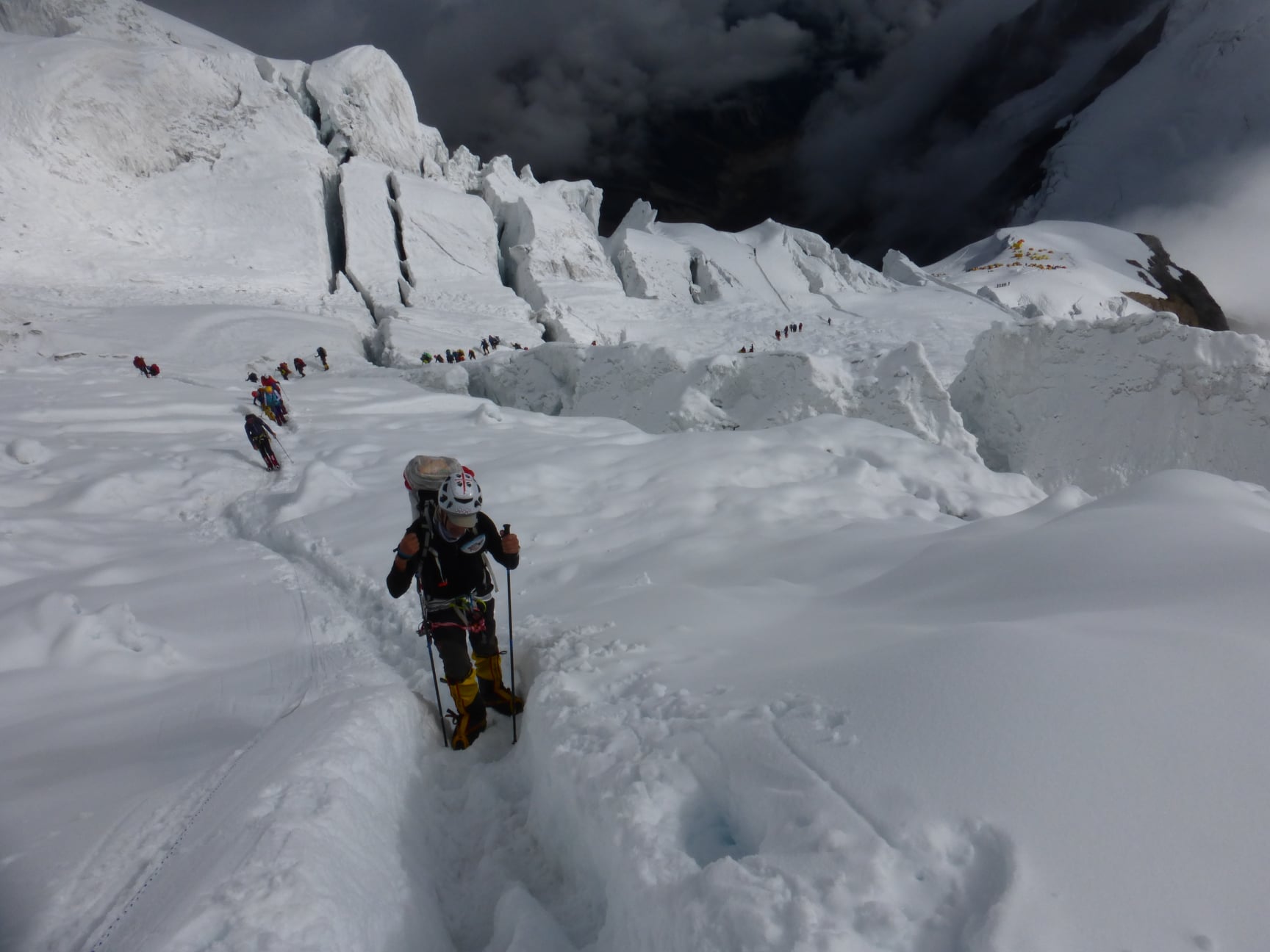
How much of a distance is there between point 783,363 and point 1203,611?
11718mm

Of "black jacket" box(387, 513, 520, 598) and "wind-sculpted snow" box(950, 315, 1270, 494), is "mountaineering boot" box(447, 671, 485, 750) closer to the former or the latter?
"black jacket" box(387, 513, 520, 598)

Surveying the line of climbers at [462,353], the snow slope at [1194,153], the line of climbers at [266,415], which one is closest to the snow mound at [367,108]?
the line of climbers at [462,353]

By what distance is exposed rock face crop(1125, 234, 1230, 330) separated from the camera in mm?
59031

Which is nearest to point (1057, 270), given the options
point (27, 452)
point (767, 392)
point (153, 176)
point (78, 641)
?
point (767, 392)

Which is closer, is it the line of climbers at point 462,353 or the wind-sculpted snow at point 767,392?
the wind-sculpted snow at point 767,392

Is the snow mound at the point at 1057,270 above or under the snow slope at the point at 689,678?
above

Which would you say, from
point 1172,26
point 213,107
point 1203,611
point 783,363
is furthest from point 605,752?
point 1172,26

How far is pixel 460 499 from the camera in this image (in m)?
3.85

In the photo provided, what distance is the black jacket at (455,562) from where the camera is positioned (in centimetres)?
410

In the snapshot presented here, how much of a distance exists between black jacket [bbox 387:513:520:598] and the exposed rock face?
75278 mm

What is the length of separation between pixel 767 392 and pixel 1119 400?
7.05 meters

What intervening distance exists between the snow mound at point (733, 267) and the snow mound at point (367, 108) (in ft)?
61.4

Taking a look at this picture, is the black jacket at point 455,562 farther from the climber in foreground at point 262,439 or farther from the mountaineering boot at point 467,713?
the climber in foreground at point 262,439

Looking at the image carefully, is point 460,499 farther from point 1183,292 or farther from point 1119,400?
point 1183,292
